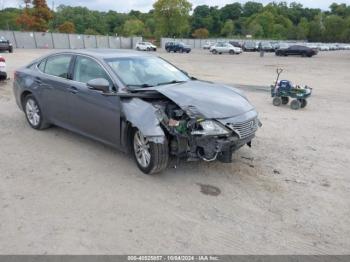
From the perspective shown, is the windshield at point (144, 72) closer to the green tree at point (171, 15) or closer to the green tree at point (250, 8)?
the green tree at point (171, 15)

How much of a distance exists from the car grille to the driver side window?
1934 mm

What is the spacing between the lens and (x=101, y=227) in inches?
144

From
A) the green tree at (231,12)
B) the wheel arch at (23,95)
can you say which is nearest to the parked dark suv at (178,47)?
the wheel arch at (23,95)

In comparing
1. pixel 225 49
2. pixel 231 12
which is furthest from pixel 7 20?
pixel 231 12

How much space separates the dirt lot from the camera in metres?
3.46

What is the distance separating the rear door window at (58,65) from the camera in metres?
6.00

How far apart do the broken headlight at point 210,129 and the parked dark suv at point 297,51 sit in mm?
43183

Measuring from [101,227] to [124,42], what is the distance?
210 feet

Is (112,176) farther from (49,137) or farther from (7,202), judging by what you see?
(49,137)

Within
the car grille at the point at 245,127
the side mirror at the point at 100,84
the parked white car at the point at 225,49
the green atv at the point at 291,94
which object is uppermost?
the side mirror at the point at 100,84

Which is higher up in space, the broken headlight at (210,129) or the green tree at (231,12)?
the green tree at (231,12)

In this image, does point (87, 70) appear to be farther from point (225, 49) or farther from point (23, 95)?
point (225, 49)

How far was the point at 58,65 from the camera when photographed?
6211mm

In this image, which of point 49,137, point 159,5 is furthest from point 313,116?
point 159,5
